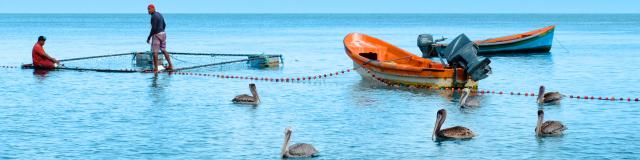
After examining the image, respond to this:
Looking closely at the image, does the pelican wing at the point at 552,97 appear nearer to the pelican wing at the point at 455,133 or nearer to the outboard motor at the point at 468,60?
the outboard motor at the point at 468,60

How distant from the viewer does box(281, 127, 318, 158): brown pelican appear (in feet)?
65.9

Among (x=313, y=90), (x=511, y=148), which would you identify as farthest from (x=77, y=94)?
(x=511, y=148)

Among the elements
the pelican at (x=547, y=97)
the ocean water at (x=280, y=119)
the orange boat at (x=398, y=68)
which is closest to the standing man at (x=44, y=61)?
the ocean water at (x=280, y=119)

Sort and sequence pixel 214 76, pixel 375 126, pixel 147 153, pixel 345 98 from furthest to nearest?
pixel 214 76
pixel 345 98
pixel 375 126
pixel 147 153

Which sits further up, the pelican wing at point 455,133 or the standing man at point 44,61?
the standing man at point 44,61

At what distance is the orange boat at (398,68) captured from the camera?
108 ft

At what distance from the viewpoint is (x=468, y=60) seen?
106 ft

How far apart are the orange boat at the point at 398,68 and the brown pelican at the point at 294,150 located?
13.3 m

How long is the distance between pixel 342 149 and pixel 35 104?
12019 mm

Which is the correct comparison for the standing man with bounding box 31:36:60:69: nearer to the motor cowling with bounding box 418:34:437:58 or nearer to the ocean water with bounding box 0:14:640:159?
the ocean water with bounding box 0:14:640:159

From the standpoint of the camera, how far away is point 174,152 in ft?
70.0

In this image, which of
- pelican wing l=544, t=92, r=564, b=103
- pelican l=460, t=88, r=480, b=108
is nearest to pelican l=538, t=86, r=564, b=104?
pelican wing l=544, t=92, r=564, b=103

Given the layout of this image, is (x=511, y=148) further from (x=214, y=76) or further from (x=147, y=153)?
(x=214, y=76)

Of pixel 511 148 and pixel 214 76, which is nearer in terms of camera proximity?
pixel 511 148
